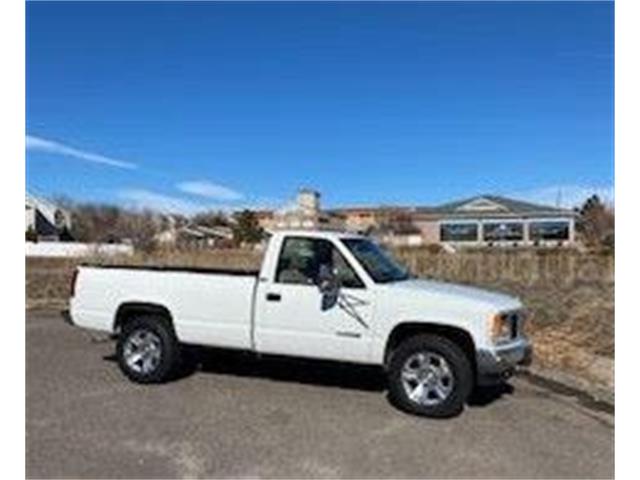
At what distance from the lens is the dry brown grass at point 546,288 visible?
671 inches

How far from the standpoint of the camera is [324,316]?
1150 centimetres

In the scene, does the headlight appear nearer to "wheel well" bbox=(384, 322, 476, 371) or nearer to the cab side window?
"wheel well" bbox=(384, 322, 476, 371)

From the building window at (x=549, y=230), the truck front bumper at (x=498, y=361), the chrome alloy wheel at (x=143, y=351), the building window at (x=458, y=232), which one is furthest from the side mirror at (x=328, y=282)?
Answer: the building window at (x=458, y=232)

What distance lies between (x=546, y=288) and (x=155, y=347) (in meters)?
16.4

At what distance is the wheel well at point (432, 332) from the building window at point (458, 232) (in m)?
87.1

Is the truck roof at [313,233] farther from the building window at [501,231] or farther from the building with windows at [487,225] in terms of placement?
the building window at [501,231]

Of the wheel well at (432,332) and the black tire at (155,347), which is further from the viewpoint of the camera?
the black tire at (155,347)

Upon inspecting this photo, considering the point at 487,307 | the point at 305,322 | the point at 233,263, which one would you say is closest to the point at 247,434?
the point at 305,322

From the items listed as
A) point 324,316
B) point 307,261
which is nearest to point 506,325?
point 324,316

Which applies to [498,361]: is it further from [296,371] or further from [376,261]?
[296,371]

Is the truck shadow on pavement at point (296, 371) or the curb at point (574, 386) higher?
the truck shadow on pavement at point (296, 371)

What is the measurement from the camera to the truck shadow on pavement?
39.3ft
